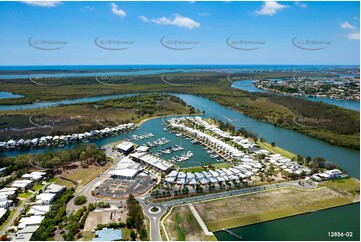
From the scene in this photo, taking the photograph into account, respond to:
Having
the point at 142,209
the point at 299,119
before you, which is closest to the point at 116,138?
the point at 142,209

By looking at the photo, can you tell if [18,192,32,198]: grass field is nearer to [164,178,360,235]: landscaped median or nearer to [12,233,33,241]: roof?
[12,233,33,241]: roof

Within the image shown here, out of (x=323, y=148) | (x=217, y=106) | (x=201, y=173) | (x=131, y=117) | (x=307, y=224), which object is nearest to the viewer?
(x=307, y=224)

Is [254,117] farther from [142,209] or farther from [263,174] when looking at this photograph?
[142,209]

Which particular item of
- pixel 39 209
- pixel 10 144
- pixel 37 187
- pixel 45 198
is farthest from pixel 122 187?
pixel 10 144

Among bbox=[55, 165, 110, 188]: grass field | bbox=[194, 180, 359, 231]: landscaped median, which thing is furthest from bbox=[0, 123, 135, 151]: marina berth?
bbox=[194, 180, 359, 231]: landscaped median

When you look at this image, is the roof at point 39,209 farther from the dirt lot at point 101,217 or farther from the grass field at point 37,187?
the grass field at point 37,187

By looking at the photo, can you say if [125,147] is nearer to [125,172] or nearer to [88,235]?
[125,172]
